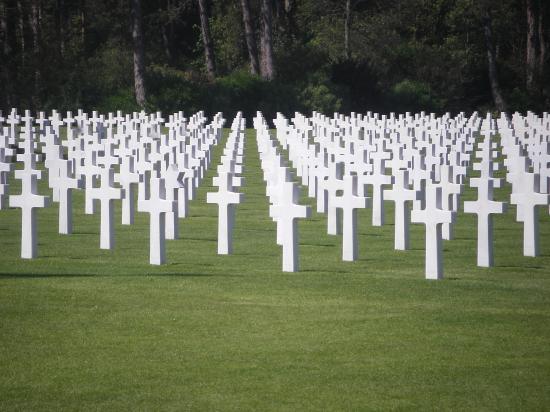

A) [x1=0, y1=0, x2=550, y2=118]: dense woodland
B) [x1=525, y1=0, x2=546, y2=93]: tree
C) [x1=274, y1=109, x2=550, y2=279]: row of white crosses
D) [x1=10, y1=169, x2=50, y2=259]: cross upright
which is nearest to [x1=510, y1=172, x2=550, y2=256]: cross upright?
[x1=274, y1=109, x2=550, y2=279]: row of white crosses

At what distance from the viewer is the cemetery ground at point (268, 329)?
793 cm

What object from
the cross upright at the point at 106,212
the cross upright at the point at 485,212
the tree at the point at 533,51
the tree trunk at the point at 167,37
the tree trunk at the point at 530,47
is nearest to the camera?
the cross upright at the point at 485,212

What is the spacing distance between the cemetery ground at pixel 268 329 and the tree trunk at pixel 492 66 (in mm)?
53198

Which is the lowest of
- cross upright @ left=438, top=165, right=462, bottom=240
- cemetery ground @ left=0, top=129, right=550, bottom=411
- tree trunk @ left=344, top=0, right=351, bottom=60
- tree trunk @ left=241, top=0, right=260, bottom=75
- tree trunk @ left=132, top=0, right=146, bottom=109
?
cemetery ground @ left=0, top=129, right=550, bottom=411

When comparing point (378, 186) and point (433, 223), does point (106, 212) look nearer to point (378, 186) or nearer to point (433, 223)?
point (378, 186)

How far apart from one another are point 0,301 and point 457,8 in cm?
6178

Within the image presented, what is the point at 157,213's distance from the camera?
41.9 ft

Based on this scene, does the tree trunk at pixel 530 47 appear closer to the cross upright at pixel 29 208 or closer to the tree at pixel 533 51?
the tree at pixel 533 51

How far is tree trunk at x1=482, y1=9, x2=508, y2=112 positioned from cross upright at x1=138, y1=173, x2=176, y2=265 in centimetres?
5554

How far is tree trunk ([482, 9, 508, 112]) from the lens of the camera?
6719 centimetres

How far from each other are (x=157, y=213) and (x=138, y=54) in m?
38.2

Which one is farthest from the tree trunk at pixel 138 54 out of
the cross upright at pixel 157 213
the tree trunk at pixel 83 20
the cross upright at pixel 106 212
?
the cross upright at pixel 157 213

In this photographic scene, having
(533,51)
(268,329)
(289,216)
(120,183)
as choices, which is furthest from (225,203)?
(533,51)

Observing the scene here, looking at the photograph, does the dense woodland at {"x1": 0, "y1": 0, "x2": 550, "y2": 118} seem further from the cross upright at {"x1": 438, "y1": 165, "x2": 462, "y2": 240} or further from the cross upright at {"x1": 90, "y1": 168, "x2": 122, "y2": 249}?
the cross upright at {"x1": 90, "y1": 168, "x2": 122, "y2": 249}
